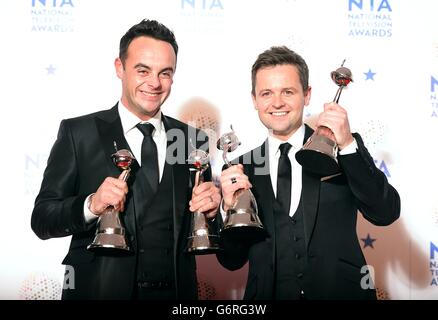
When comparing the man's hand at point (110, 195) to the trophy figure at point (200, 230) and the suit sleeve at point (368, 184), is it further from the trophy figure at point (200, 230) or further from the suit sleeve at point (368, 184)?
the suit sleeve at point (368, 184)

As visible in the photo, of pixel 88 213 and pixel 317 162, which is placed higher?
pixel 317 162

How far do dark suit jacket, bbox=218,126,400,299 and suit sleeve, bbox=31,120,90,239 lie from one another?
62 centimetres

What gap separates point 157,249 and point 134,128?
0.46m

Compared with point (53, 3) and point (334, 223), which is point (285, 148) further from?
point (53, 3)

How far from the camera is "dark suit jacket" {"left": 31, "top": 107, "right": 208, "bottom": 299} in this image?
6.70 ft

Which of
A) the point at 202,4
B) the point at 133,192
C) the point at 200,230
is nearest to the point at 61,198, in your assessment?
the point at 133,192

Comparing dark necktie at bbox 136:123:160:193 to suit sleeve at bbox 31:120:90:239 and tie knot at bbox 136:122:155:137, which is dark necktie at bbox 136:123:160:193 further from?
suit sleeve at bbox 31:120:90:239

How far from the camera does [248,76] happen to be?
2766 mm

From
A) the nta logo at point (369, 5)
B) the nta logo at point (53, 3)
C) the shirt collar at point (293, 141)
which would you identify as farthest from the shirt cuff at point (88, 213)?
the nta logo at point (369, 5)

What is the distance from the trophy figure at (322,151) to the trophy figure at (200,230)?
34cm

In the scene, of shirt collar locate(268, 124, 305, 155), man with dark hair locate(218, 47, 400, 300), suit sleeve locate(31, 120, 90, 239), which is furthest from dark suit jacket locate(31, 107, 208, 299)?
shirt collar locate(268, 124, 305, 155)

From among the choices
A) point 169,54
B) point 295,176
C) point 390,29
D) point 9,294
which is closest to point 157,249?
point 295,176

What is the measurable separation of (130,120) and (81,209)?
0.41 metres

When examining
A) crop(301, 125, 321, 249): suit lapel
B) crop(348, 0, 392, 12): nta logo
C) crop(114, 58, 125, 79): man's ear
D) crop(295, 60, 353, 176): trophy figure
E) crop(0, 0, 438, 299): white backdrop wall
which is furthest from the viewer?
crop(348, 0, 392, 12): nta logo
